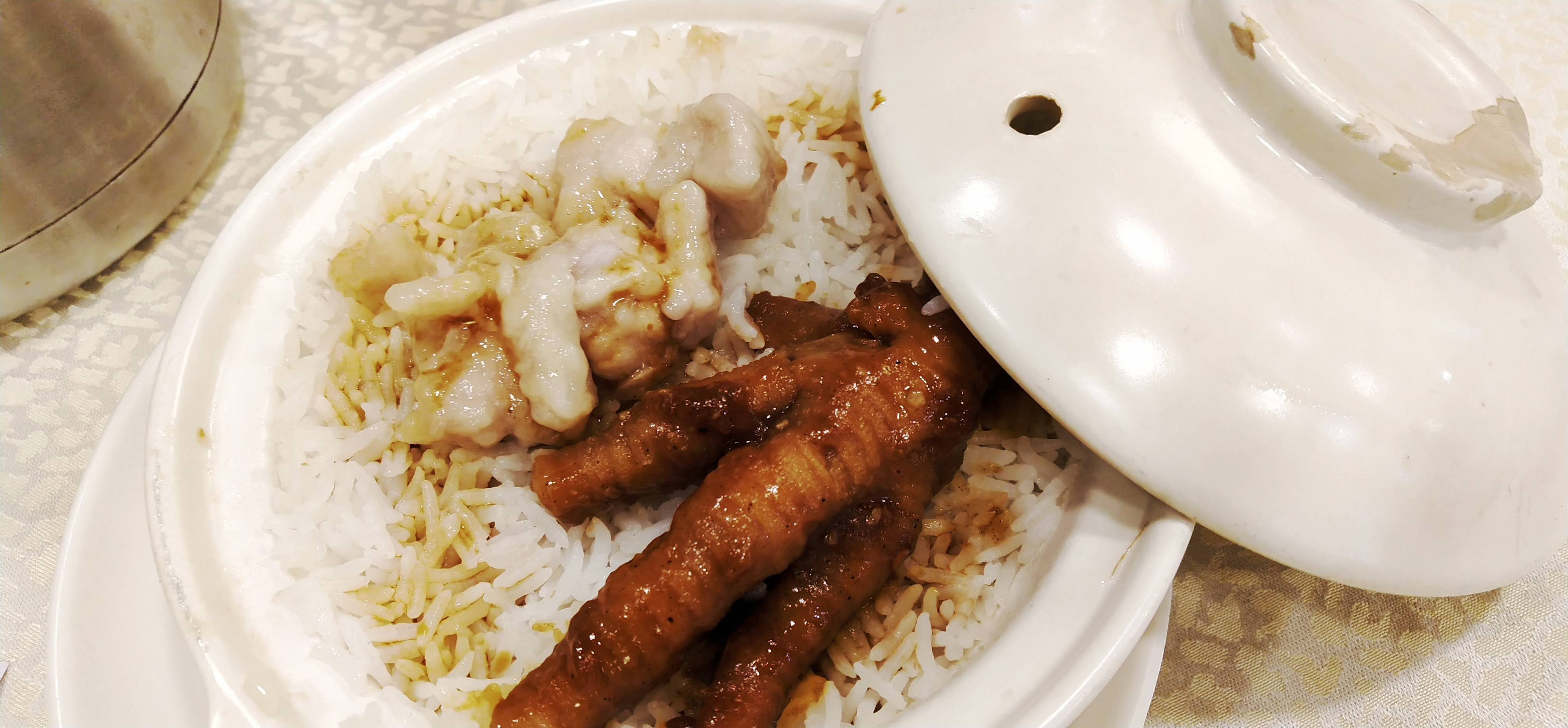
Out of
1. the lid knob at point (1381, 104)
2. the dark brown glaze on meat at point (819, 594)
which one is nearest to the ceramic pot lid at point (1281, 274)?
the lid knob at point (1381, 104)

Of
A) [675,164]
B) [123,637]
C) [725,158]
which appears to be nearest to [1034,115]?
[725,158]

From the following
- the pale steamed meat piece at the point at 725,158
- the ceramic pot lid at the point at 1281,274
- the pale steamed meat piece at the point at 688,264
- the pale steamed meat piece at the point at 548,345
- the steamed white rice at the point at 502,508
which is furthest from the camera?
the pale steamed meat piece at the point at 725,158

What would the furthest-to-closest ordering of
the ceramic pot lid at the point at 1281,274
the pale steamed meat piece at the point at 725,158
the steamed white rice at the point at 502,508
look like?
the pale steamed meat piece at the point at 725,158 < the steamed white rice at the point at 502,508 < the ceramic pot lid at the point at 1281,274

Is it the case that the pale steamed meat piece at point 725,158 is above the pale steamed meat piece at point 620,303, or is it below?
above

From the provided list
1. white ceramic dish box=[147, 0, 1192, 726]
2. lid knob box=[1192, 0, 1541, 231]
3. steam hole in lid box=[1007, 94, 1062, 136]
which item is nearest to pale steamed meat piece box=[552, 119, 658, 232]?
white ceramic dish box=[147, 0, 1192, 726]

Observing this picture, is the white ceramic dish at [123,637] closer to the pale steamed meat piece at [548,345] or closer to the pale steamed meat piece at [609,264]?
the pale steamed meat piece at [548,345]

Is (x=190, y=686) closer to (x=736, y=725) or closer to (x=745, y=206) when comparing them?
(x=736, y=725)

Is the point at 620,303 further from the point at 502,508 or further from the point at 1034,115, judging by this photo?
the point at 1034,115
